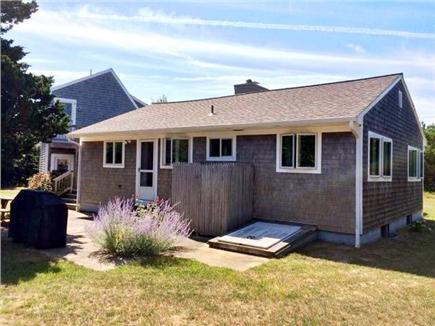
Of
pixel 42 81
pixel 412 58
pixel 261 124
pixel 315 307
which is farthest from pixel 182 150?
pixel 315 307

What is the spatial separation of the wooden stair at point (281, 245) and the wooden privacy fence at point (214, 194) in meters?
0.96

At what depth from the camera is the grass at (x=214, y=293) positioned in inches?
191

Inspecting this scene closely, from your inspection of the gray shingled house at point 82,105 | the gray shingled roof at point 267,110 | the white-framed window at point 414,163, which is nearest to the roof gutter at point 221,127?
the gray shingled roof at point 267,110

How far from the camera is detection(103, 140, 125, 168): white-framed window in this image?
1433 centimetres

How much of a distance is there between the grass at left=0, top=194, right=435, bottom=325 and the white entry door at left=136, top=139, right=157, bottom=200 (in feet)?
18.5

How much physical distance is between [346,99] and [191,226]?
17.7 ft

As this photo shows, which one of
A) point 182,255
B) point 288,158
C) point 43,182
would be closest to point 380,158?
point 288,158

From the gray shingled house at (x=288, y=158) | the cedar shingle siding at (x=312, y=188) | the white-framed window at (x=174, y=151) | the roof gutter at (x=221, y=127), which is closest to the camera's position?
the roof gutter at (x=221, y=127)

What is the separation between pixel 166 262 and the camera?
Answer: 7250 millimetres

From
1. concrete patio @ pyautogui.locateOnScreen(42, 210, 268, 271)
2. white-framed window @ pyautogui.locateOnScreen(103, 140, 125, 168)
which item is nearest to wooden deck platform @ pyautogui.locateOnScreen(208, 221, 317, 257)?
concrete patio @ pyautogui.locateOnScreen(42, 210, 268, 271)

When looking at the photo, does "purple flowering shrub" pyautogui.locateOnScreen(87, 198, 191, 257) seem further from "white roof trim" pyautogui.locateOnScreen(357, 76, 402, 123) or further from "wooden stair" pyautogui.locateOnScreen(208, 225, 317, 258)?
"white roof trim" pyautogui.locateOnScreen(357, 76, 402, 123)

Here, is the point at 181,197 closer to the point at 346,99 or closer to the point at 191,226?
the point at 191,226

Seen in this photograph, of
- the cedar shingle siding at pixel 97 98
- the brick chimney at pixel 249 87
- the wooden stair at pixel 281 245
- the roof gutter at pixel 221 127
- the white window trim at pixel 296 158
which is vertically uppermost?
the cedar shingle siding at pixel 97 98

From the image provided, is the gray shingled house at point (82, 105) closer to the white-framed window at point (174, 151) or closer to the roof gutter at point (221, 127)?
the roof gutter at point (221, 127)
